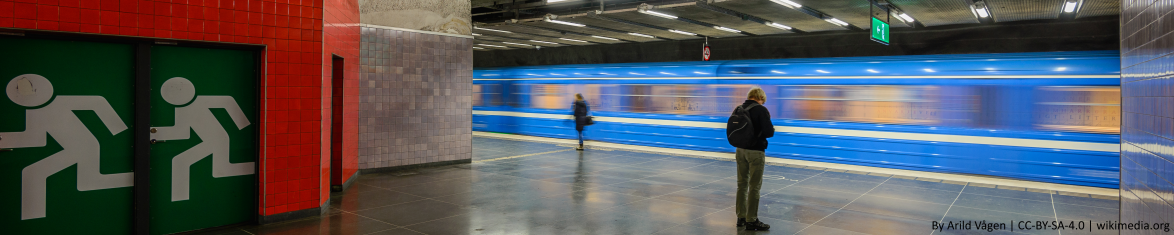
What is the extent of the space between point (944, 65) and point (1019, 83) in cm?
89

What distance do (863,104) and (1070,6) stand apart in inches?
108

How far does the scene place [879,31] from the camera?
26.9 feet

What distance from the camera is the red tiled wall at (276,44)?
4332 mm

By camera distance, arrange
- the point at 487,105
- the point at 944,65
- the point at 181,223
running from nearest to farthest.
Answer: the point at 181,223, the point at 944,65, the point at 487,105

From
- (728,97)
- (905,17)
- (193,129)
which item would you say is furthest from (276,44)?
(905,17)

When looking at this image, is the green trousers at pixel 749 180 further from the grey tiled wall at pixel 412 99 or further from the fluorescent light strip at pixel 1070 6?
the fluorescent light strip at pixel 1070 6

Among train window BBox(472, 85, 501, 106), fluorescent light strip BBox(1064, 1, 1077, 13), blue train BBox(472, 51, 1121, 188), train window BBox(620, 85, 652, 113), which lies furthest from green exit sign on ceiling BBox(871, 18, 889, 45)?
train window BBox(472, 85, 501, 106)

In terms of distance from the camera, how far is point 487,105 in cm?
1590

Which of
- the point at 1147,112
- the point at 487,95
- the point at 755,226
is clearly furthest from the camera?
the point at 487,95

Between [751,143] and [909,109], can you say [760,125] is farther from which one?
[909,109]

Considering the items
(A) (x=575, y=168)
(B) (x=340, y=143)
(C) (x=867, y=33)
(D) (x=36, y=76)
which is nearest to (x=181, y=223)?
(D) (x=36, y=76)

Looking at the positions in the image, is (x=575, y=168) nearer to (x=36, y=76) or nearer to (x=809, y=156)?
(x=809, y=156)

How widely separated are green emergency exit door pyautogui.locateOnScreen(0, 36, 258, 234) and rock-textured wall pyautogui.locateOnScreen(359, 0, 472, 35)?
3.29 metres

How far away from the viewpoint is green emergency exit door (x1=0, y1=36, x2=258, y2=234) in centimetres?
423
